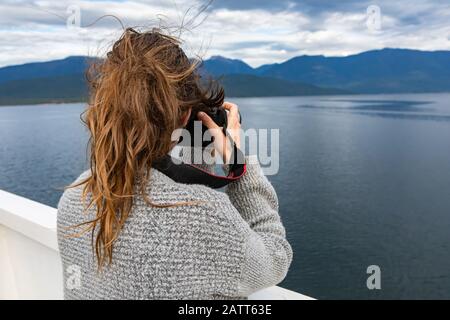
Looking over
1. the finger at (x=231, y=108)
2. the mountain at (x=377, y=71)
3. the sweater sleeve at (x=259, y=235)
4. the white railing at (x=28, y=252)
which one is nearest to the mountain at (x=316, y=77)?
the mountain at (x=377, y=71)

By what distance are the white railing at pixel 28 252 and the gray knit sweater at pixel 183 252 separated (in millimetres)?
869

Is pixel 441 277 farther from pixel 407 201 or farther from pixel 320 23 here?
pixel 320 23

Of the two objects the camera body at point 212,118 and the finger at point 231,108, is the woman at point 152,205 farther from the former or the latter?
the finger at point 231,108

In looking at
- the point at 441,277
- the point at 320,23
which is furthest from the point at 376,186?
the point at 320,23

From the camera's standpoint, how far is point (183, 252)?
2.68 ft

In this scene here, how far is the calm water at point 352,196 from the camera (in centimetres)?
1688

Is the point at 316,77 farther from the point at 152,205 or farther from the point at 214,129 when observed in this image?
the point at 152,205

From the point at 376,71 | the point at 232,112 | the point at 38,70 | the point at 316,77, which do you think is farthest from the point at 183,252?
the point at 316,77

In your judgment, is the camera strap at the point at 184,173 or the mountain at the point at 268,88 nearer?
the camera strap at the point at 184,173

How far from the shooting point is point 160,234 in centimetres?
81

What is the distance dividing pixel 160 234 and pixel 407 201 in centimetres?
2405

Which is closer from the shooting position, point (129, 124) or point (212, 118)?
point (129, 124)

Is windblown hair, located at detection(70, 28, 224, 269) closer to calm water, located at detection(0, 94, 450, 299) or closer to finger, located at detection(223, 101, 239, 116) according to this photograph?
finger, located at detection(223, 101, 239, 116)

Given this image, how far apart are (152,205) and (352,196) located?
2352cm
